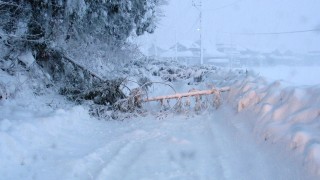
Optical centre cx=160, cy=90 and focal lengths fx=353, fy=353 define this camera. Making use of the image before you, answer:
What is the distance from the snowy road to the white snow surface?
13 millimetres

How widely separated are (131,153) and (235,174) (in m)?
1.98

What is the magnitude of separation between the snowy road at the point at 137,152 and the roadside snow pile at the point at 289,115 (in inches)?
7.5

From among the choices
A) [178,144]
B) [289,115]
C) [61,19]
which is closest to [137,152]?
[178,144]

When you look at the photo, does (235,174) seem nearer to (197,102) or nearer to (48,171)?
(48,171)

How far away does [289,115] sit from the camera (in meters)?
5.67

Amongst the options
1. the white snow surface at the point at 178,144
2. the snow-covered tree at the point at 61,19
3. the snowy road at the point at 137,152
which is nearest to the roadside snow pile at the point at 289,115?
the white snow surface at the point at 178,144

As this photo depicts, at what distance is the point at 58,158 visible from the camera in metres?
5.40

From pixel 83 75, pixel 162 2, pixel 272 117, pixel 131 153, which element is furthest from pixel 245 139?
pixel 162 2

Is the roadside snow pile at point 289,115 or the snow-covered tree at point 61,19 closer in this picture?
the roadside snow pile at point 289,115

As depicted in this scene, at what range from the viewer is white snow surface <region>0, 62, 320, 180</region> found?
473cm

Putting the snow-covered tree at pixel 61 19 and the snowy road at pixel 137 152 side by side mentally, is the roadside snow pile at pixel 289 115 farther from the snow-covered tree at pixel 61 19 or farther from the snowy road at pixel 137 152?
the snow-covered tree at pixel 61 19

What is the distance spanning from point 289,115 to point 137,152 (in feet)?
8.57

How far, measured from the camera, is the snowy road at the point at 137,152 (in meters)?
4.81

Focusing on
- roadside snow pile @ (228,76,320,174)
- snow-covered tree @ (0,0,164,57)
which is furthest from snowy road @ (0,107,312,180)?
snow-covered tree @ (0,0,164,57)
